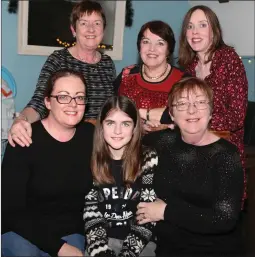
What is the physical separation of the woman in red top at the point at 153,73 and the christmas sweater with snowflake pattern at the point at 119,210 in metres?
0.38

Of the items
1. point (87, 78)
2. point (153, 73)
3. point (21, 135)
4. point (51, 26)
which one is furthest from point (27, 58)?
point (21, 135)

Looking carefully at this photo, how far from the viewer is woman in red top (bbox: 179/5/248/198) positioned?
6.71 feet

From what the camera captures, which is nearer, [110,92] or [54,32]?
[110,92]

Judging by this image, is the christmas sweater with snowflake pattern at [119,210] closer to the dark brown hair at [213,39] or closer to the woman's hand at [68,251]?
the woman's hand at [68,251]

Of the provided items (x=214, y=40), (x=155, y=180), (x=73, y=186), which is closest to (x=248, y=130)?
(x=214, y=40)

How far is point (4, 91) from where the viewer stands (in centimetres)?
325

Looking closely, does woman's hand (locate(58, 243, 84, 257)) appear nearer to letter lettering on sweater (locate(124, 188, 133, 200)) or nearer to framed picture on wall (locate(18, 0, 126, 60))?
letter lettering on sweater (locate(124, 188, 133, 200))

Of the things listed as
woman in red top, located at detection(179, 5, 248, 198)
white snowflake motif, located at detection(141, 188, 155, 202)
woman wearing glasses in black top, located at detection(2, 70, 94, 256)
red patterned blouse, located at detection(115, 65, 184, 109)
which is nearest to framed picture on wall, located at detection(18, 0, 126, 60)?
red patterned blouse, located at detection(115, 65, 184, 109)

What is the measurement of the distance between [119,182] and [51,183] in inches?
11.0

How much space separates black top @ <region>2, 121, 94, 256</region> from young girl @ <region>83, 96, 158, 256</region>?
0.20 ft

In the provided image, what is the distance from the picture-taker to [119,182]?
1.75m

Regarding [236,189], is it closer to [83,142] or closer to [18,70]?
[83,142]

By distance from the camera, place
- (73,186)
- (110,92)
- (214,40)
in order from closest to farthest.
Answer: (73,186)
(214,40)
(110,92)

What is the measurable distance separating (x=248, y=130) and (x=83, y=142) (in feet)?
5.35
